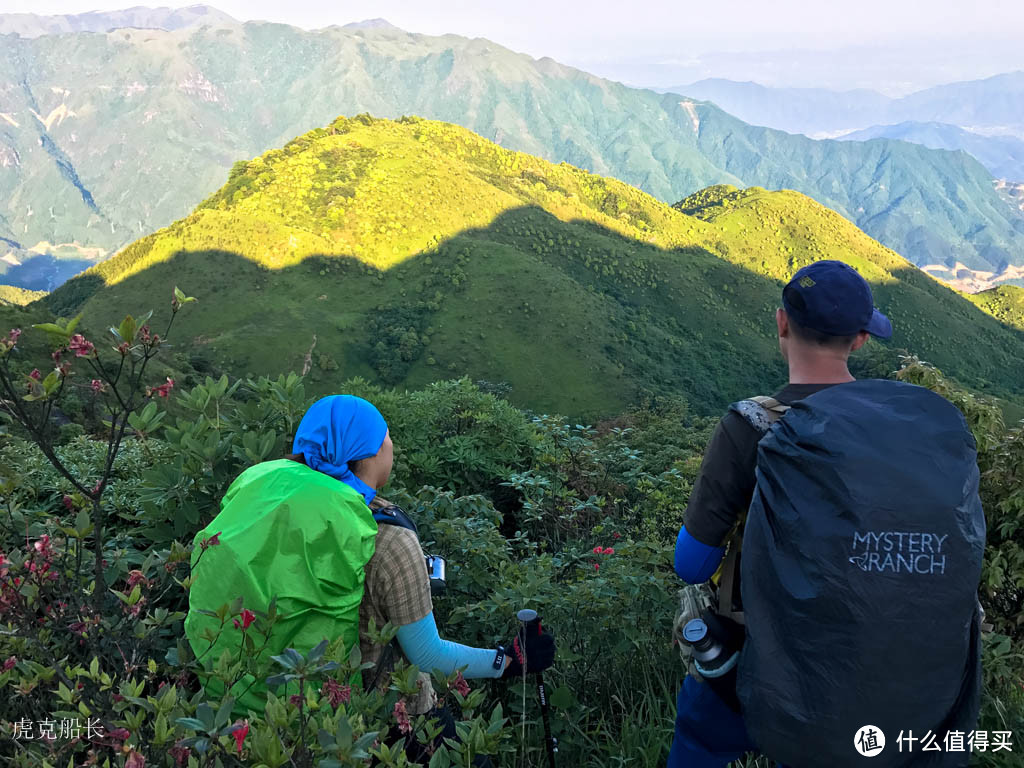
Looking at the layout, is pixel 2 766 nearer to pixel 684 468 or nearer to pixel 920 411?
pixel 920 411

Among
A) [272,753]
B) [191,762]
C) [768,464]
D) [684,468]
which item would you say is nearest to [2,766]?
[191,762]

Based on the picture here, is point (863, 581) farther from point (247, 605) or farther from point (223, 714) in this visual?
point (247, 605)

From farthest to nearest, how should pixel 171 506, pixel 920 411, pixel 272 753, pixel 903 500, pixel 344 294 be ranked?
pixel 344 294 → pixel 171 506 → pixel 920 411 → pixel 903 500 → pixel 272 753

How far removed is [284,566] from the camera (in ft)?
6.73

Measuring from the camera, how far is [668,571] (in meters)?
4.07

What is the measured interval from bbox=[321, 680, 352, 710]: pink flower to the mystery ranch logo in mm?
1543

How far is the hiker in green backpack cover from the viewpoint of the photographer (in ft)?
6.73

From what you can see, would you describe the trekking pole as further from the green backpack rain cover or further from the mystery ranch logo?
the mystery ranch logo

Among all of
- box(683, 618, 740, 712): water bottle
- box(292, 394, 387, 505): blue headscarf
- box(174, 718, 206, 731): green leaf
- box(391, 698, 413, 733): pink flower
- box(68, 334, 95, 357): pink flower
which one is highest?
box(68, 334, 95, 357): pink flower

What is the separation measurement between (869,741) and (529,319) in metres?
98.4

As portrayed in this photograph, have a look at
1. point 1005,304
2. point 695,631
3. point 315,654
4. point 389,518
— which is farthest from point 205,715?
point 1005,304

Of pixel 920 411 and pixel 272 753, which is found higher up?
pixel 920 411

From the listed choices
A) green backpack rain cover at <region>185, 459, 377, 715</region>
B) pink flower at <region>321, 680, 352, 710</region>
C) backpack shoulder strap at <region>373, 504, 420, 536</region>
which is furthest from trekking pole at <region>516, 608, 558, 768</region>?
pink flower at <region>321, 680, 352, 710</region>

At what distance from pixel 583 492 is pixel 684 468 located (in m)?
2.35
